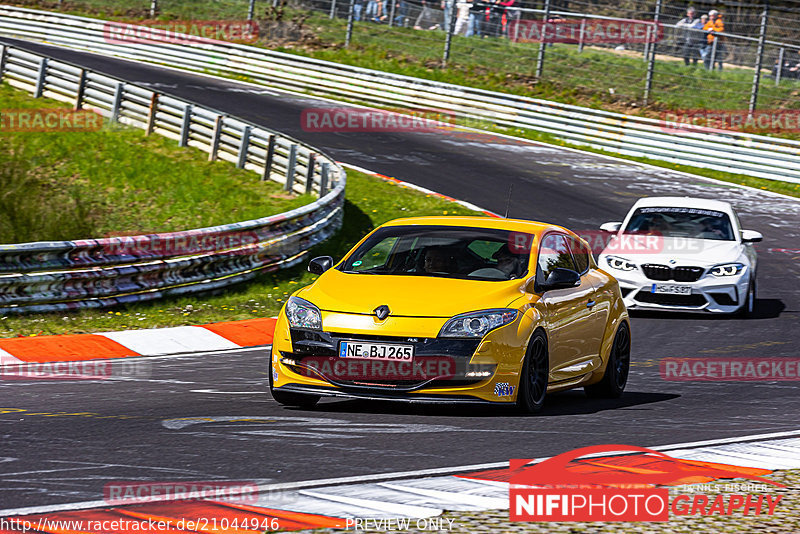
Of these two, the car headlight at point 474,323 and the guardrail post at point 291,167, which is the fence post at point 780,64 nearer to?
the guardrail post at point 291,167

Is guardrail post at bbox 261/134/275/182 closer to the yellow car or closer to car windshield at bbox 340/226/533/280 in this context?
the yellow car

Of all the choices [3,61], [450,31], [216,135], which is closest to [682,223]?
[216,135]

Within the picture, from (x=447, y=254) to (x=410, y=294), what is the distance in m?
0.88

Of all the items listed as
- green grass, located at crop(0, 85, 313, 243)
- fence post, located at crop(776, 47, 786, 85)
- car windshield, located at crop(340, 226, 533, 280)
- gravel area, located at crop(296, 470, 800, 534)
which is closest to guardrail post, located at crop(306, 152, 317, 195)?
green grass, located at crop(0, 85, 313, 243)

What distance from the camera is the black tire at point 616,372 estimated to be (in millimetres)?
10125

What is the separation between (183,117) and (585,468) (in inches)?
762

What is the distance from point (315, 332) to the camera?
27.7 ft

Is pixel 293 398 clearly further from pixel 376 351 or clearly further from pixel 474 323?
pixel 474 323

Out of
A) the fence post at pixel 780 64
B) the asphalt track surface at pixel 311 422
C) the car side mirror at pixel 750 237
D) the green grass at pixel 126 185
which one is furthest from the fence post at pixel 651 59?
the asphalt track surface at pixel 311 422

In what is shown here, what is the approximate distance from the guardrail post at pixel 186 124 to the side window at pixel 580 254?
1563 cm

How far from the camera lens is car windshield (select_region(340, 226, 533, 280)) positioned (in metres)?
9.12

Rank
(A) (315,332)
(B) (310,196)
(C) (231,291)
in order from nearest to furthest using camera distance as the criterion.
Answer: (A) (315,332) → (C) (231,291) → (B) (310,196)

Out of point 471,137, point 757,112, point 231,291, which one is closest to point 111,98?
point 471,137

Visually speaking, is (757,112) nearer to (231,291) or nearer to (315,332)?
(231,291)
